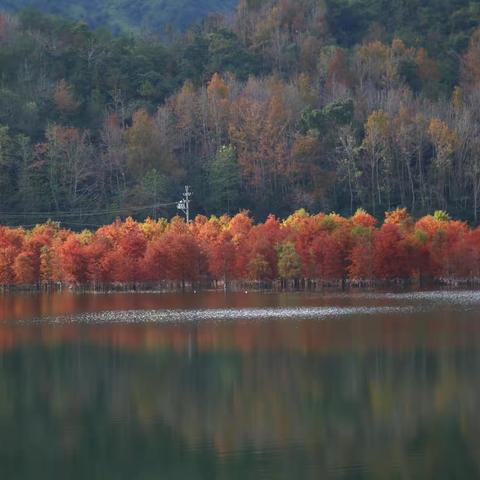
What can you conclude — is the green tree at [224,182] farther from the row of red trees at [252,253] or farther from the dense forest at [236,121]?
the row of red trees at [252,253]

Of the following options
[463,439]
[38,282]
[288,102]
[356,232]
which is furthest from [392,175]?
[463,439]

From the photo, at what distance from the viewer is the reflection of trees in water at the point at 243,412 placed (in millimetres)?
24797

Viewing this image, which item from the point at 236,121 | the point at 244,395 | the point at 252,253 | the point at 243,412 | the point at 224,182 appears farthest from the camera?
the point at 236,121

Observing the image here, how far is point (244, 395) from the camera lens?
105 ft

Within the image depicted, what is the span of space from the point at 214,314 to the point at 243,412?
80.4 feet

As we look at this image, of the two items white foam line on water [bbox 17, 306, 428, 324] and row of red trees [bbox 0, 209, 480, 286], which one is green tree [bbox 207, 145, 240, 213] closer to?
row of red trees [bbox 0, 209, 480, 286]

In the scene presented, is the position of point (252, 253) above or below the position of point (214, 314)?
above

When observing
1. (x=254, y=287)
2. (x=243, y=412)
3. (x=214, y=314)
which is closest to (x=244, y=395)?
(x=243, y=412)

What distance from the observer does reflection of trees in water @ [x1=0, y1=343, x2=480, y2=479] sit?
2480 centimetres

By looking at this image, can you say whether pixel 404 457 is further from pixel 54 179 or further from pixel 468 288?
pixel 54 179

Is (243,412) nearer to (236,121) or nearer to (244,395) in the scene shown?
(244,395)

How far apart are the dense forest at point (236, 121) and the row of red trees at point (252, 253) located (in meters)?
15.2

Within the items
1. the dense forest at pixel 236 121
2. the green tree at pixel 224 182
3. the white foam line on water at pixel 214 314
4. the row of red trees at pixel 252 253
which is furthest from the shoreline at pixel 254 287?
the green tree at pixel 224 182

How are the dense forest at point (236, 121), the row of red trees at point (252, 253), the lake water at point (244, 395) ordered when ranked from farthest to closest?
the dense forest at point (236, 121) < the row of red trees at point (252, 253) < the lake water at point (244, 395)
